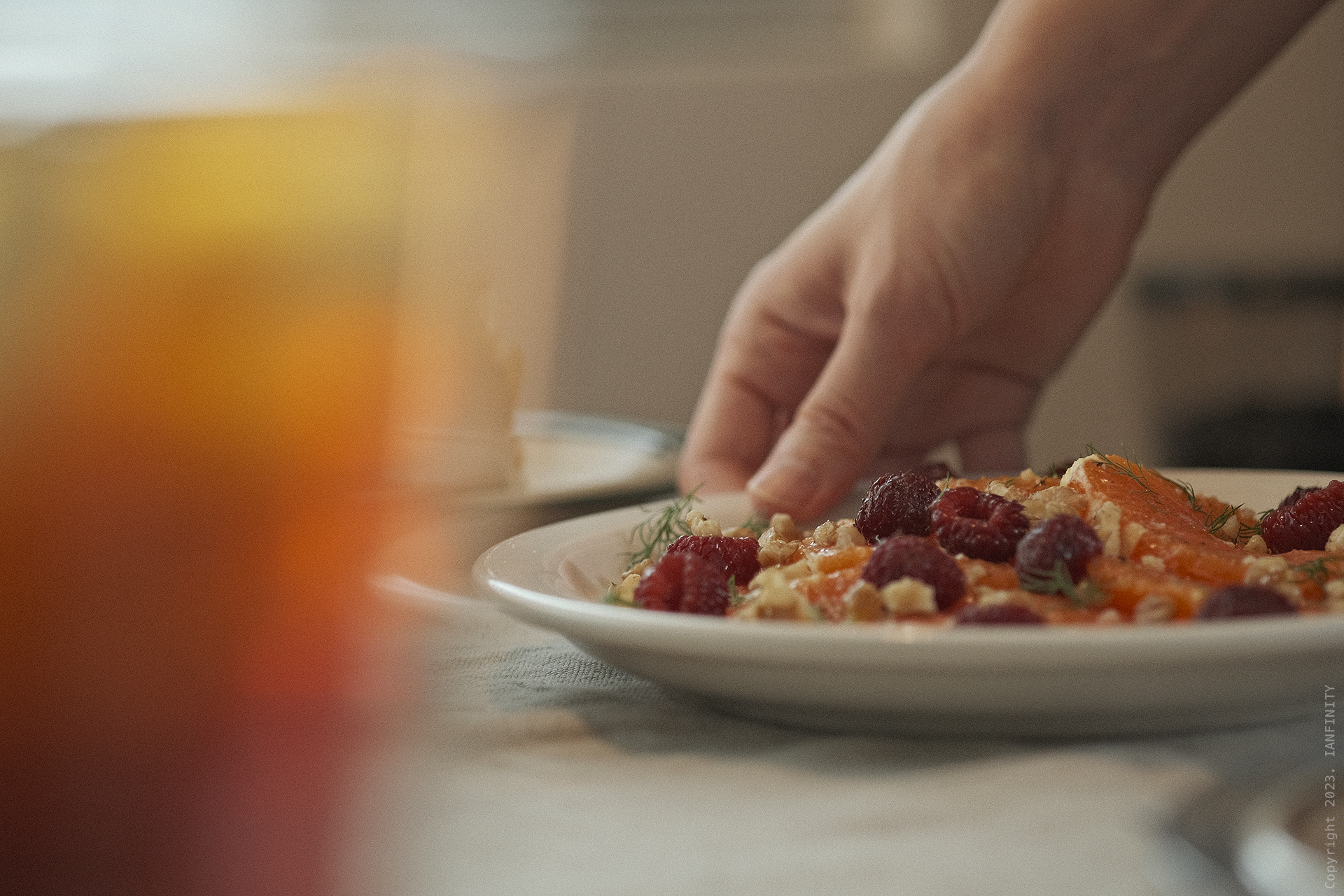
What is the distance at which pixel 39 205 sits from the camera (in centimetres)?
81

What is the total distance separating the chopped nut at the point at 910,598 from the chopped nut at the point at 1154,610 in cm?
10

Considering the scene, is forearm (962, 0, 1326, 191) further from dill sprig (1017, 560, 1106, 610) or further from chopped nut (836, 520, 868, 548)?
dill sprig (1017, 560, 1106, 610)

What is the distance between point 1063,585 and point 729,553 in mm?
222

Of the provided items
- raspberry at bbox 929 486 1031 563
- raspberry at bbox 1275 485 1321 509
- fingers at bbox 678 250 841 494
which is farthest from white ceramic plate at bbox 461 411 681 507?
raspberry at bbox 1275 485 1321 509

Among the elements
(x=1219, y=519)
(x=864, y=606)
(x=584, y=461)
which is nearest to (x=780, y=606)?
(x=864, y=606)

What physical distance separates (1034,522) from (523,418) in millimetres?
1179

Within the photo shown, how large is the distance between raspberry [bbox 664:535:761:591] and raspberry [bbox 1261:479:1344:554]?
0.34 meters

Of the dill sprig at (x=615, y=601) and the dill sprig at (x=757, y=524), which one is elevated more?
the dill sprig at (x=615, y=601)

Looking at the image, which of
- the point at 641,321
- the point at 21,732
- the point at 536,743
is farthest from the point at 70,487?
the point at 641,321

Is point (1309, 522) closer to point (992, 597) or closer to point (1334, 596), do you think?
point (1334, 596)

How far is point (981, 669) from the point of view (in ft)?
1.75

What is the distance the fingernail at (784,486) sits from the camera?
1152mm

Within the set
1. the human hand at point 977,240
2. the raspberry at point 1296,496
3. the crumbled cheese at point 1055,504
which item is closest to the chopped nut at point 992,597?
the crumbled cheese at point 1055,504

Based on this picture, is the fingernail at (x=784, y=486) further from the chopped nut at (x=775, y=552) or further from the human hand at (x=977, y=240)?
the chopped nut at (x=775, y=552)
